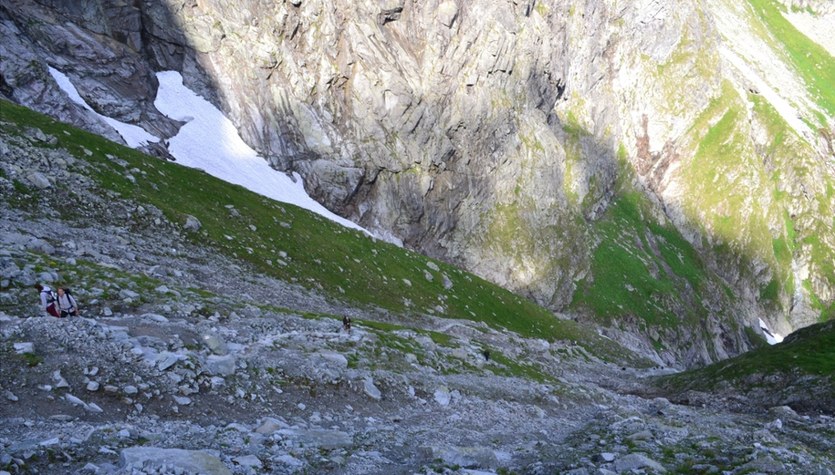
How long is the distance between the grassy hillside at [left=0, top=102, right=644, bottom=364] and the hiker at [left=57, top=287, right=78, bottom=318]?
24.0 metres

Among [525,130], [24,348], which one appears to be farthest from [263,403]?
[525,130]

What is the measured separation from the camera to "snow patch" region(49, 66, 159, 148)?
82812mm

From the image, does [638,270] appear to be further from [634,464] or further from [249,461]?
[249,461]

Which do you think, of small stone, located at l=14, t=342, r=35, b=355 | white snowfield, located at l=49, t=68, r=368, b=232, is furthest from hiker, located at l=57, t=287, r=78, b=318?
white snowfield, located at l=49, t=68, r=368, b=232

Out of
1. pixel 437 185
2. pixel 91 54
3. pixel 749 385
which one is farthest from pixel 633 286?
→ pixel 91 54

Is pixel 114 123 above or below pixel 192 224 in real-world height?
below

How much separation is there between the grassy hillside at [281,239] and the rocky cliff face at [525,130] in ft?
96.0

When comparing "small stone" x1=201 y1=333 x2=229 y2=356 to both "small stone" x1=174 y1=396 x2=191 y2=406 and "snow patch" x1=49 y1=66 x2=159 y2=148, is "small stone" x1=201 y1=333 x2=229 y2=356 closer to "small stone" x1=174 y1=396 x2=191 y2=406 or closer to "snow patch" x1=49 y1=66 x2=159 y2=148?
"small stone" x1=174 y1=396 x2=191 y2=406

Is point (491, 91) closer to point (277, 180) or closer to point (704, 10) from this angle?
point (277, 180)

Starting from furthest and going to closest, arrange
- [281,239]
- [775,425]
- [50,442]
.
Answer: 1. [281,239]
2. [775,425]
3. [50,442]

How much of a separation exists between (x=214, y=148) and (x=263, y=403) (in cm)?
9100

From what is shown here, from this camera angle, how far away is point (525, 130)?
470ft

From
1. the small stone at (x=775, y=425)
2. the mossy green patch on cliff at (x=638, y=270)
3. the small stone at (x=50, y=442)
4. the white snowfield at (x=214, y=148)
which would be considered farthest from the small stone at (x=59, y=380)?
the mossy green patch on cliff at (x=638, y=270)

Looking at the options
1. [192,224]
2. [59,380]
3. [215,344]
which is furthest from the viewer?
[192,224]
